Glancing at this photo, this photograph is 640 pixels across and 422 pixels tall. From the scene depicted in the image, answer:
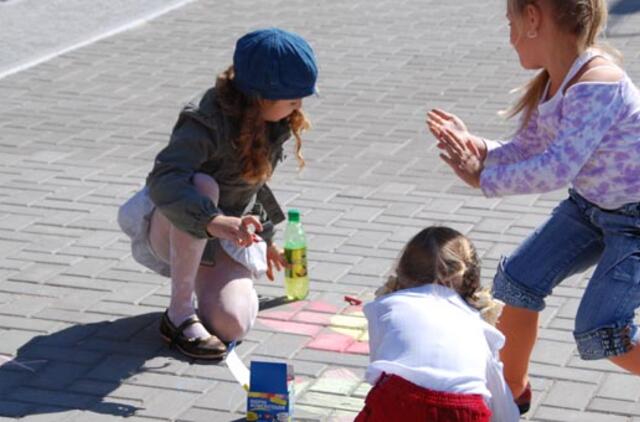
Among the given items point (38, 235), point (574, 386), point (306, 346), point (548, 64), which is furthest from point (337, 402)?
point (38, 235)

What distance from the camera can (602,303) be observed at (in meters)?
3.86

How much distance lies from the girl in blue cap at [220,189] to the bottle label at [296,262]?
0.75ft

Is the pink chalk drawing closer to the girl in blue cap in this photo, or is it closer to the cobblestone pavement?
the cobblestone pavement

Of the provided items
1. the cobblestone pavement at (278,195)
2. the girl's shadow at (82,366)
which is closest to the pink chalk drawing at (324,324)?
the cobblestone pavement at (278,195)

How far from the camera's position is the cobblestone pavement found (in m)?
4.56

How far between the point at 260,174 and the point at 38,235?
1729 mm

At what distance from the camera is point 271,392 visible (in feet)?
13.4

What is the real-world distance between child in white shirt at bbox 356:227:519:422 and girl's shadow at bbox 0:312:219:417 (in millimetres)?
1200

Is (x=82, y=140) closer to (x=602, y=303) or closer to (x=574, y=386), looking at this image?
(x=574, y=386)

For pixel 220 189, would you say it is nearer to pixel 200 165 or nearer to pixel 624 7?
pixel 200 165

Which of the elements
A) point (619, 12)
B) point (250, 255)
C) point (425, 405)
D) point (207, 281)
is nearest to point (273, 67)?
point (250, 255)

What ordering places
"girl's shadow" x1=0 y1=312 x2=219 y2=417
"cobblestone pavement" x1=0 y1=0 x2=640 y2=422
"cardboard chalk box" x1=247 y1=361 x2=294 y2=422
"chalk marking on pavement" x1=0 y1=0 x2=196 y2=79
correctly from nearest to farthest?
"cardboard chalk box" x1=247 y1=361 x2=294 y2=422 → "girl's shadow" x1=0 y1=312 x2=219 y2=417 → "cobblestone pavement" x1=0 y1=0 x2=640 y2=422 → "chalk marking on pavement" x1=0 y1=0 x2=196 y2=79

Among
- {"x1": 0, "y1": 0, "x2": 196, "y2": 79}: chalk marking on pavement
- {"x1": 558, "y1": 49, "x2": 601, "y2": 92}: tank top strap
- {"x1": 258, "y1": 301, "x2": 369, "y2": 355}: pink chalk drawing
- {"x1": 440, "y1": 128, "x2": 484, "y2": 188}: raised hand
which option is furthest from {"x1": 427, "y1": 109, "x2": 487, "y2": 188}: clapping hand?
{"x1": 0, "y1": 0, "x2": 196, "y2": 79}: chalk marking on pavement

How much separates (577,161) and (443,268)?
490mm
